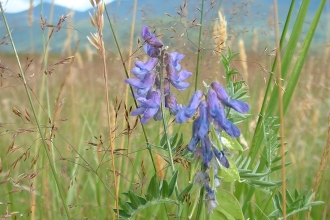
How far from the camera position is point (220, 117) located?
90 centimetres

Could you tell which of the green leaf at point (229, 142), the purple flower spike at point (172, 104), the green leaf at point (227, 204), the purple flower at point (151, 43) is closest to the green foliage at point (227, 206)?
the green leaf at point (227, 204)

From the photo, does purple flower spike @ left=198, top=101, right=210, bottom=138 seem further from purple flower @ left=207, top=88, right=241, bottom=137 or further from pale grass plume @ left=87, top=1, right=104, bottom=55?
pale grass plume @ left=87, top=1, right=104, bottom=55

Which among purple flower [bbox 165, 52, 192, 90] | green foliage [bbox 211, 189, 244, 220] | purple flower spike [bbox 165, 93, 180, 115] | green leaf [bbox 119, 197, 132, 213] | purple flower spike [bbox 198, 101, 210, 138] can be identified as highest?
purple flower [bbox 165, 52, 192, 90]

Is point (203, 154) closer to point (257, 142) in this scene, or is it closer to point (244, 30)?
point (257, 142)

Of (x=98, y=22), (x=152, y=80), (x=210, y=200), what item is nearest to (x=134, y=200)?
(x=210, y=200)

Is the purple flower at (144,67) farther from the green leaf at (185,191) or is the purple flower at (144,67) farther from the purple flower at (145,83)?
the green leaf at (185,191)

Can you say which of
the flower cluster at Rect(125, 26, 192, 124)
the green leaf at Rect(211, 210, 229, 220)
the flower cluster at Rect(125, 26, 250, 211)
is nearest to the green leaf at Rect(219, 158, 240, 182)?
the flower cluster at Rect(125, 26, 250, 211)

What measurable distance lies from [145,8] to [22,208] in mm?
1047

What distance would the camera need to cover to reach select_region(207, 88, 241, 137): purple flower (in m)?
0.90

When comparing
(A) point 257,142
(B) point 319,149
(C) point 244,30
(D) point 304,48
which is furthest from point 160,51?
(B) point 319,149

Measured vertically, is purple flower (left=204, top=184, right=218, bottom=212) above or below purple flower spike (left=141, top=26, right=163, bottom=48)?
below

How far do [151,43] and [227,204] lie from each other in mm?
386

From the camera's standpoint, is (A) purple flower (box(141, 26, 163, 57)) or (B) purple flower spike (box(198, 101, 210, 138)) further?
(A) purple flower (box(141, 26, 163, 57))

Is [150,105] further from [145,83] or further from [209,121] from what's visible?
[209,121]
